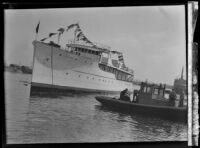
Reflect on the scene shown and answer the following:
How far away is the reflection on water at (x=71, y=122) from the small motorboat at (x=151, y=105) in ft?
0.08

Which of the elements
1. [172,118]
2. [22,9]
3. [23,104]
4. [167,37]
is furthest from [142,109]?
[22,9]

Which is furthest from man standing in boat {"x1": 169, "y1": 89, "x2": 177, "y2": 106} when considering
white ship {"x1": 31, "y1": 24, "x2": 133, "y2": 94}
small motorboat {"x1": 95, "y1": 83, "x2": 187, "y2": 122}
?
white ship {"x1": 31, "y1": 24, "x2": 133, "y2": 94}

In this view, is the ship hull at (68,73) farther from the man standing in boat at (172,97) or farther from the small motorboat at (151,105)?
the man standing in boat at (172,97)

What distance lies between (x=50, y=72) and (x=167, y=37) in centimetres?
50

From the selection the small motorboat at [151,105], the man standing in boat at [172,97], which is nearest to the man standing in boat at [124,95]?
the small motorboat at [151,105]

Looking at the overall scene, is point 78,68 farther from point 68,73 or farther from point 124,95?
point 124,95

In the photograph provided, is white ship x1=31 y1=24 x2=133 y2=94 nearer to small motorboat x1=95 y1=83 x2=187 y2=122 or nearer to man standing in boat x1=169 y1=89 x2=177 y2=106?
small motorboat x1=95 y1=83 x2=187 y2=122

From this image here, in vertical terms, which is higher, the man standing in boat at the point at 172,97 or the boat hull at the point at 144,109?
the man standing in boat at the point at 172,97

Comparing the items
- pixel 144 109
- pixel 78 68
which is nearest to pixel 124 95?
pixel 144 109

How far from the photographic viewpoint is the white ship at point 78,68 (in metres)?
1.13

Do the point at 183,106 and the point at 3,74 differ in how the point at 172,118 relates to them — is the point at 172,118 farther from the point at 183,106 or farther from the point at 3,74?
the point at 3,74

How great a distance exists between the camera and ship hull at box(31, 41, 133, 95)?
1133mm

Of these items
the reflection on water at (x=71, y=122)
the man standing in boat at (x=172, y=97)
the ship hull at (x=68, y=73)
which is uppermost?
the ship hull at (x=68, y=73)

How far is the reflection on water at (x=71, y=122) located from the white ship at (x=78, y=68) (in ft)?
0.16
